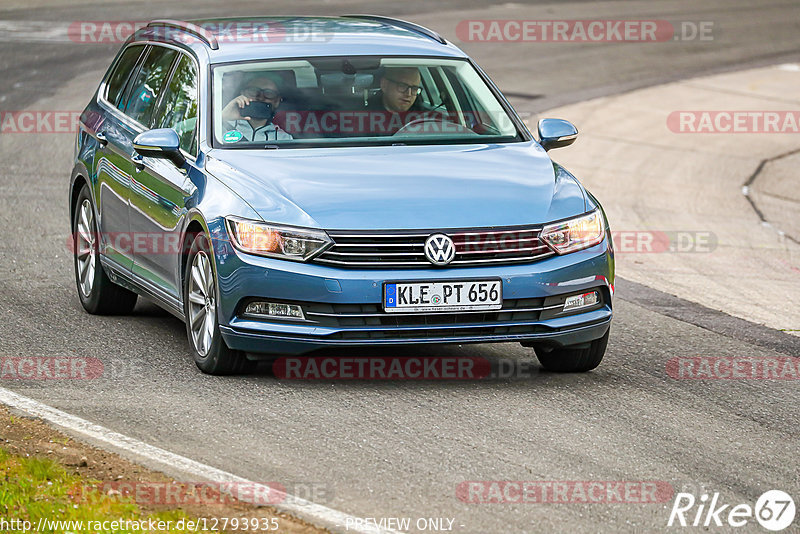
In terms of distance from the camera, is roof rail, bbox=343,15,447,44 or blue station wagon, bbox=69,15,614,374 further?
roof rail, bbox=343,15,447,44

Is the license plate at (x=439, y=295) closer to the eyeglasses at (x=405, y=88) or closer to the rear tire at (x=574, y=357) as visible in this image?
the rear tire at (x=574, y=357)

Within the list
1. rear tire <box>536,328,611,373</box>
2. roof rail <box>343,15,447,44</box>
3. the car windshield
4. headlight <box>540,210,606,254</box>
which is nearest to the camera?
headlight <box>540,210,606,254</box>

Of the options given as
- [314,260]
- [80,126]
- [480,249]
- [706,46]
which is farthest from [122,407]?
[706,46]

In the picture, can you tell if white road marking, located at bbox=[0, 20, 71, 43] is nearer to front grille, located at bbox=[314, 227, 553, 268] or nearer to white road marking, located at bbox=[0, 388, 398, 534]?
white road marking, located at bbox=[0, 388, 398, 534]

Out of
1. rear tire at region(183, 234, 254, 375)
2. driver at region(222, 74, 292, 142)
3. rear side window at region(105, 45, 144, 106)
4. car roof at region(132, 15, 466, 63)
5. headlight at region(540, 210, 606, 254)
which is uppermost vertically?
car roof at region(132, 15, 466, 63)

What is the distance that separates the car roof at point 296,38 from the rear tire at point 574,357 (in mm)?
2097

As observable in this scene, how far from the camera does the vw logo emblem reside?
7383 mm

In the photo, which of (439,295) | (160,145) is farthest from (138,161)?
(439,295)

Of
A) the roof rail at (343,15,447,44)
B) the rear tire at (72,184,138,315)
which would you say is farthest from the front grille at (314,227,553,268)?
the rear tire at (72,184,138,315)

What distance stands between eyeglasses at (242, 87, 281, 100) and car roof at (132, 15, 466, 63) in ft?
0.84

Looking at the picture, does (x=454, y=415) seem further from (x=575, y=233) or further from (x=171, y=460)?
(x=171, y=460)

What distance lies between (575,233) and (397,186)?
3.08ft

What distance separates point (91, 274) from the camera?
32.3 feet

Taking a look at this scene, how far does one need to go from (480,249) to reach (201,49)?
250cm
